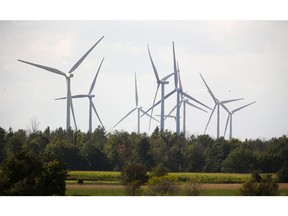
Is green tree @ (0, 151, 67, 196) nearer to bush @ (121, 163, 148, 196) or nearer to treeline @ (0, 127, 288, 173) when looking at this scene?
bush @ (121, 163, 148, 196)

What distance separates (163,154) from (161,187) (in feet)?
95.0

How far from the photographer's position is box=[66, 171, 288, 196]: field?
55688mm

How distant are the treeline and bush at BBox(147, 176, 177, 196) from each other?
2001cm

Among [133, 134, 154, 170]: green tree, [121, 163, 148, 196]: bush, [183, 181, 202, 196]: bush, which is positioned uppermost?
[133, 134, 154, 170]: green tree

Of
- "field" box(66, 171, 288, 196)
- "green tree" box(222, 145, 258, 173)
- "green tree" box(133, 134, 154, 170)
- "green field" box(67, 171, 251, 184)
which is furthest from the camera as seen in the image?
"green tree" box(133, 134, 154, 170)

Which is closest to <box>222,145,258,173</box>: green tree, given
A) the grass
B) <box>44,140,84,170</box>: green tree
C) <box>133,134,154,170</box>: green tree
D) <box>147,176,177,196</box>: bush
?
<box>133,134,154,170</box>: green tree

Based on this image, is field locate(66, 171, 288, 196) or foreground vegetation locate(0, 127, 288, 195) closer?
field locate(66, 171, 288, 196)

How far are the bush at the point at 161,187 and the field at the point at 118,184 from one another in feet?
2.46

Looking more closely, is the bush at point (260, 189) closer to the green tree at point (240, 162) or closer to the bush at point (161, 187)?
the bush at point (161, 187)

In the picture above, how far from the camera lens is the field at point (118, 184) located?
5569 cm

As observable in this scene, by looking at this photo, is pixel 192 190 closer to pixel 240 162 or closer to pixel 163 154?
pixel 240 162

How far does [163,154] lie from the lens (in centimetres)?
8119

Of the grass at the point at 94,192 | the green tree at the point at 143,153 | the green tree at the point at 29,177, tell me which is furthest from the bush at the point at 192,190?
the green tree at the point at 143,153

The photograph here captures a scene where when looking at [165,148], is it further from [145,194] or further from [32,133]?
[145,194]
